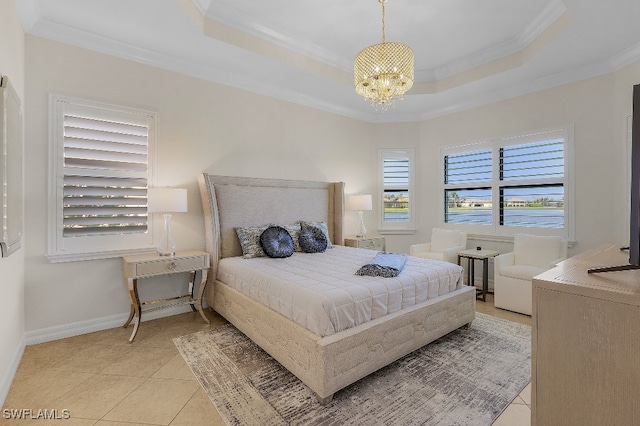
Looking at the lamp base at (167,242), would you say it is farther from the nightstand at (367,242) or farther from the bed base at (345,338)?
the nightstand at (367,242)

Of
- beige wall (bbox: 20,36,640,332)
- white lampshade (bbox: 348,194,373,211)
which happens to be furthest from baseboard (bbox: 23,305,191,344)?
white lampshade (bbox: 348,194,373,211)

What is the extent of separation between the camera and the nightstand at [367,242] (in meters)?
4.94

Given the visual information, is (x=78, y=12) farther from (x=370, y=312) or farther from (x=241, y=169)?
(x=370, y=312)

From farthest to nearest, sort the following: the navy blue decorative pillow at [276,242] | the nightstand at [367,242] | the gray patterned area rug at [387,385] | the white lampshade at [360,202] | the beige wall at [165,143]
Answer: the white lampshade at [360,202]
the nightstand at [367,242]
the navy blue decorative pillow at [276,242]
the beige wall at [165,143]
the gray patterned area rug at [387,385]

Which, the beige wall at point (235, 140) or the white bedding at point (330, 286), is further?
the beige wall at point (235, 140)

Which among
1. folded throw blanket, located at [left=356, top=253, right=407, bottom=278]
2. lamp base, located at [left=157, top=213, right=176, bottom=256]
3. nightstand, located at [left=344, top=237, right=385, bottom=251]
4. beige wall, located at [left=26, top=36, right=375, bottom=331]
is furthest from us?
nightstand, located at [left=344, top=237, right=385, bottom=251]

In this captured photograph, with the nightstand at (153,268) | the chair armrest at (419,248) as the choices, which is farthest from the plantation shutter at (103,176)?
the chair armrest at (419,248)

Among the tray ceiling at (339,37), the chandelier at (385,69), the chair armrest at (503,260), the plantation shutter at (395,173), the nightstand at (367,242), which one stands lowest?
the chair armrest at (503,260)

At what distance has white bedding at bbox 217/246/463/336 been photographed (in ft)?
6.98

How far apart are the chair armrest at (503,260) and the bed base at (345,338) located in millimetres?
1087

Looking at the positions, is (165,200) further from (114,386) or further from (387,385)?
(387,385)

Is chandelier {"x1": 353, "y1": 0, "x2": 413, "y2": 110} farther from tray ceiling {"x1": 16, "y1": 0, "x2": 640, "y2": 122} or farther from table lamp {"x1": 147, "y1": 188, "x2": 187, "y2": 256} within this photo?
table lamp {"x1": 147, "y1": 188, "x2": 187, "y2": 256}

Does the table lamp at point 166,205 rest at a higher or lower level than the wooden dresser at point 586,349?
higher

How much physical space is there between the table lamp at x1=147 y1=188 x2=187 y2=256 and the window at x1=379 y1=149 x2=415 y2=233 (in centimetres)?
372
